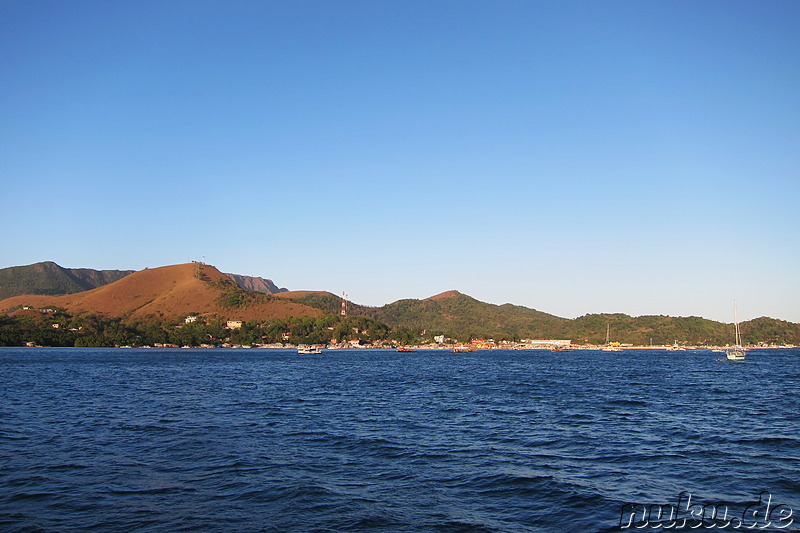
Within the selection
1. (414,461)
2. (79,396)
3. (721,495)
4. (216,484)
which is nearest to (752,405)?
(721,495)

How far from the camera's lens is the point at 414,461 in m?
24.2

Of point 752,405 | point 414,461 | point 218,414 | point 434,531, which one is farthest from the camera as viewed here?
point 752,405

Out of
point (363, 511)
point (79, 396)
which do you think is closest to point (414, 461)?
point (363, 511)

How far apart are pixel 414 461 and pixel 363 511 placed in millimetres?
7282

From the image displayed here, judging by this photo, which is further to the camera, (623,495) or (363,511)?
(623,495)

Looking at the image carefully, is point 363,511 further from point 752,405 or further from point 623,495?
point 752,405

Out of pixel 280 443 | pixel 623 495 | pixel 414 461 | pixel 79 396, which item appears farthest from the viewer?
pixel 79 396

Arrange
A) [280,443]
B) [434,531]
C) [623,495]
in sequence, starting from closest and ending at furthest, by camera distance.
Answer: [434,531], [623,495], [280,443]

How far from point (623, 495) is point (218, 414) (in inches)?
1105

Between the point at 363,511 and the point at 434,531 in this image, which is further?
the point at 363,511

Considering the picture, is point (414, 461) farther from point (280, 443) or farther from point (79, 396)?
point (79, 396)

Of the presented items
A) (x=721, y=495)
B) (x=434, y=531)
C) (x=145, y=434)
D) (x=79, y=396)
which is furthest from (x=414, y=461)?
(x=79, y=396)

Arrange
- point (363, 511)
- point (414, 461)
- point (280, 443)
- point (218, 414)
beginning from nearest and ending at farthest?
point (363, 511) → point (414, 461) → point (280, 443) → point (218, 414)

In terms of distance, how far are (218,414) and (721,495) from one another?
100ft
